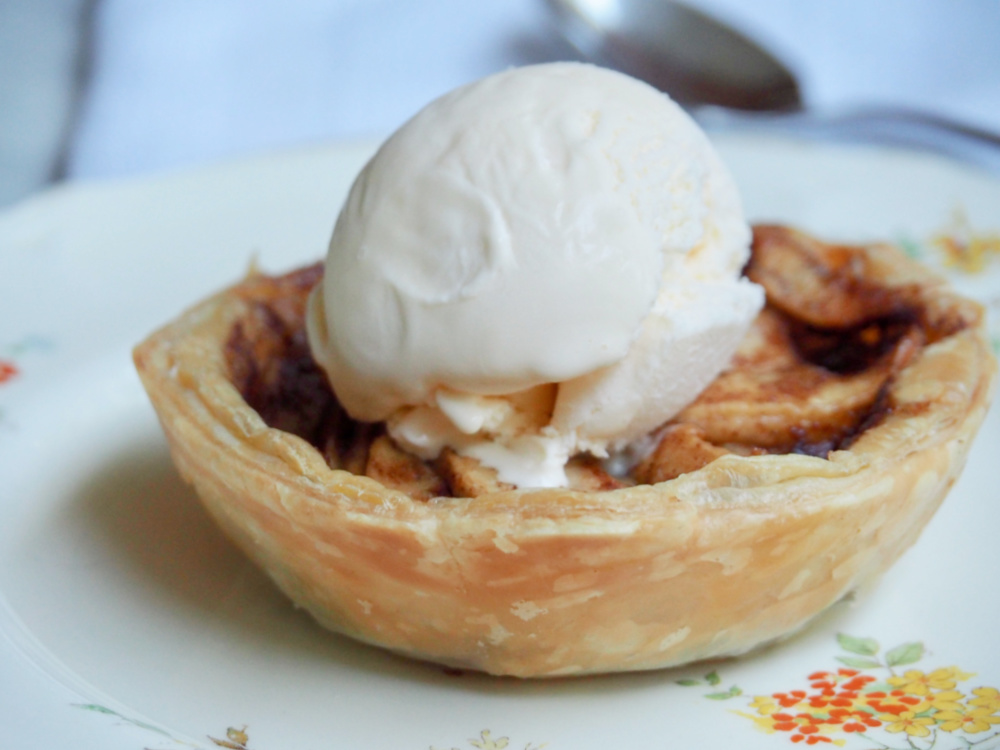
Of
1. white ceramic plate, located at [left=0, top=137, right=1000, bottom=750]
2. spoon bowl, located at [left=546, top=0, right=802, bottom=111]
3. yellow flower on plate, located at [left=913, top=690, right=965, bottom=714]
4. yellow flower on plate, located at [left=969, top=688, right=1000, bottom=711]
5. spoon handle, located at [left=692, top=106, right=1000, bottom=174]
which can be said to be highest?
spoon bowl, located at [left=546, top=0, right=802, bottom=111]

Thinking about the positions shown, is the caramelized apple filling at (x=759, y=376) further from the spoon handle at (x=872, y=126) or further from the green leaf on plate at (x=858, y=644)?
the spoon handle at (x=872, y=126)

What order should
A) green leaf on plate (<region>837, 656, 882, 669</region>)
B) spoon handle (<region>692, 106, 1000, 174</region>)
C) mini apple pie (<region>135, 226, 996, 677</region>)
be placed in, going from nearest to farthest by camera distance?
1. mini apple pie (<region>135, 226, 996, 677</region>)
2. green leaf on plate (<region>837, 656, 882, 669</region>)
3. spoon handle (<region>692, 106, 1000, 174</region>)

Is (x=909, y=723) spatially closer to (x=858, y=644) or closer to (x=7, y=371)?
(x=858, y=644)

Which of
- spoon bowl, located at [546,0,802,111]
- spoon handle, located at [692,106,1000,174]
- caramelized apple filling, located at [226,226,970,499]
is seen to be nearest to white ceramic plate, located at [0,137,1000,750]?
caramelized apple filling, located at [226,226,970,499]

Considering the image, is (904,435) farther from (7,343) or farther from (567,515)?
(7,343)

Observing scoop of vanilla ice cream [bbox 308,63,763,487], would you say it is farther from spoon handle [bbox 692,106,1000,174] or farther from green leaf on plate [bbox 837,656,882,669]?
spoon handle [bbox 692,106,1000,174]

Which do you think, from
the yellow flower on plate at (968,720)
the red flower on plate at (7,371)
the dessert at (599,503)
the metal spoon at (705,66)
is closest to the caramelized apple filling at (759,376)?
the dessert at (599,503)

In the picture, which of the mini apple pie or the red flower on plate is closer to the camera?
the mini apple pie
